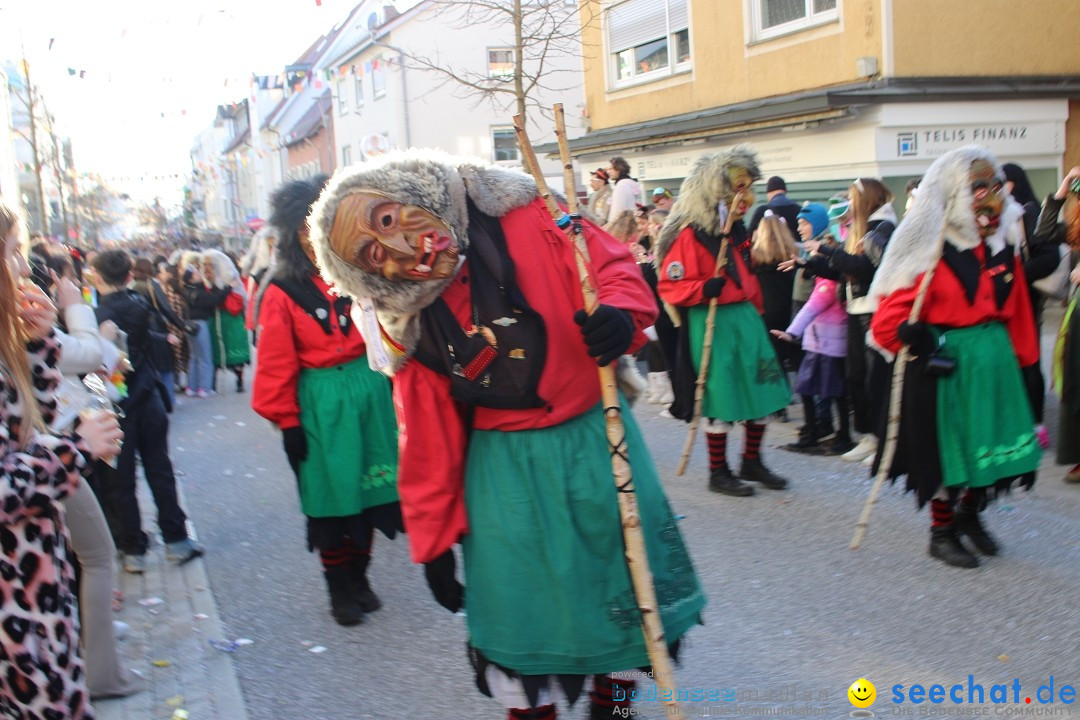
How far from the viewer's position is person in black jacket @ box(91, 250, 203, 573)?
592 cm

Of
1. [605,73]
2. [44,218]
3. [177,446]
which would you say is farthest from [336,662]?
[44,218]

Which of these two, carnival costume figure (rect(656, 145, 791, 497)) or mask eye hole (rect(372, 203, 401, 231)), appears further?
carnival costume figure (rect(656, 145, 791, 497))

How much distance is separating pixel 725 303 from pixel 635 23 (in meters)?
14.0

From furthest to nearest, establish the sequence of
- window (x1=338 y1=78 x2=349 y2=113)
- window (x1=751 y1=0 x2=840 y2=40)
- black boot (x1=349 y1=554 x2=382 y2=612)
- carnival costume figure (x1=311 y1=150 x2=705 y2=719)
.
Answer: window (x1=338 y1=78 x2=349 y2=113) < window (x1=751 y1=0 x2=840 y2=40) < black boot (x1=349 y1=554 x2=382 y2=612) < carnival costume figure (x1=311 y1=150 x2=705 y2=719)

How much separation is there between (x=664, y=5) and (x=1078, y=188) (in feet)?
43.3

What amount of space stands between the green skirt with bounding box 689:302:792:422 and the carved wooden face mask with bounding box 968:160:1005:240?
194 centimetres

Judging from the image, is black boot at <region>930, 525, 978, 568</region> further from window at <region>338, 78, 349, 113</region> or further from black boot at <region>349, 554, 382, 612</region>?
window at <region>338, 78, 349, 113</region>

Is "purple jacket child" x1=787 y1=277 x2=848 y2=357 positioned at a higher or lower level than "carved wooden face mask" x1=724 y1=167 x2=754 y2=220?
lower

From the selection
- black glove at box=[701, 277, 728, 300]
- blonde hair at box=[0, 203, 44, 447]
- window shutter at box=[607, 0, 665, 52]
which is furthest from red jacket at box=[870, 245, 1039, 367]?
window shutter at box=[607, 0, 665, 52]

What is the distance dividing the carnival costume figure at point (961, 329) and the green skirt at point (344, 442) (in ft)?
8.17

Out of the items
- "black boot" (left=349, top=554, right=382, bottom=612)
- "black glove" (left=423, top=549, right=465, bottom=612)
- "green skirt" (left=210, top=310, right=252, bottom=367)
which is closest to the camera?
"black glove" (left=423, top=549, right=465, bottom=612)

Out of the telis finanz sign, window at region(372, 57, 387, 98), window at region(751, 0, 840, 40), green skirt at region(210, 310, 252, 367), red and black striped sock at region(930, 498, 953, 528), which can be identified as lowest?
red and black striped sock at region(930, 498, 953, 528)

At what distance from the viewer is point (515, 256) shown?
294 centimetres

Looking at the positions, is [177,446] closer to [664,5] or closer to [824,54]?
[824,54]
